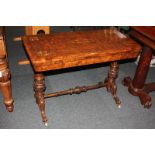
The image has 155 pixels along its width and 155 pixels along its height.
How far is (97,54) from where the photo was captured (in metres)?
1.93

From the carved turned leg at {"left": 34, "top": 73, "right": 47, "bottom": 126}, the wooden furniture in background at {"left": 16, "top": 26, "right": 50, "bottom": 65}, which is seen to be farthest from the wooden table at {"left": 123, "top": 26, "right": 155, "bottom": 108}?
the wooden furniture in background at {"left": 16, "top": 26, "right": 50, "bottom": 65}

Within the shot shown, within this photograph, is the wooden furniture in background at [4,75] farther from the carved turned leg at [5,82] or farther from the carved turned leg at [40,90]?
the carved turned leg at [40,90]

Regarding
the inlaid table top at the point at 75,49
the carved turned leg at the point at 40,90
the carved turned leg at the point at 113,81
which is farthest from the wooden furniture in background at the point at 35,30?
the carved turned leg at the point at 113,81

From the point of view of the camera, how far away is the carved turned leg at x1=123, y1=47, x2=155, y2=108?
2431mm

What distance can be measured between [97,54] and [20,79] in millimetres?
1378

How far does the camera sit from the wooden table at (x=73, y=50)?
182cm

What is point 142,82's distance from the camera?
103 inches

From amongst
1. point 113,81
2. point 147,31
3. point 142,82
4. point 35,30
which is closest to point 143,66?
point 142,82

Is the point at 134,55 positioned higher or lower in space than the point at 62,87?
higher

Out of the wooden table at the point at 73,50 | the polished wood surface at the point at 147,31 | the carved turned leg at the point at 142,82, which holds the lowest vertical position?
the carved turned leg at the point at 142,82

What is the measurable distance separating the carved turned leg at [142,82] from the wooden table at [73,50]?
38 cm

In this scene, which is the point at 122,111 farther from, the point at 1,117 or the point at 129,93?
the point at 1,117

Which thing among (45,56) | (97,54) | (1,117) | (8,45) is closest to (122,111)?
(97,54)

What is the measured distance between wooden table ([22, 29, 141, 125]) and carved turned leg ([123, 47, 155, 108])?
38cm
